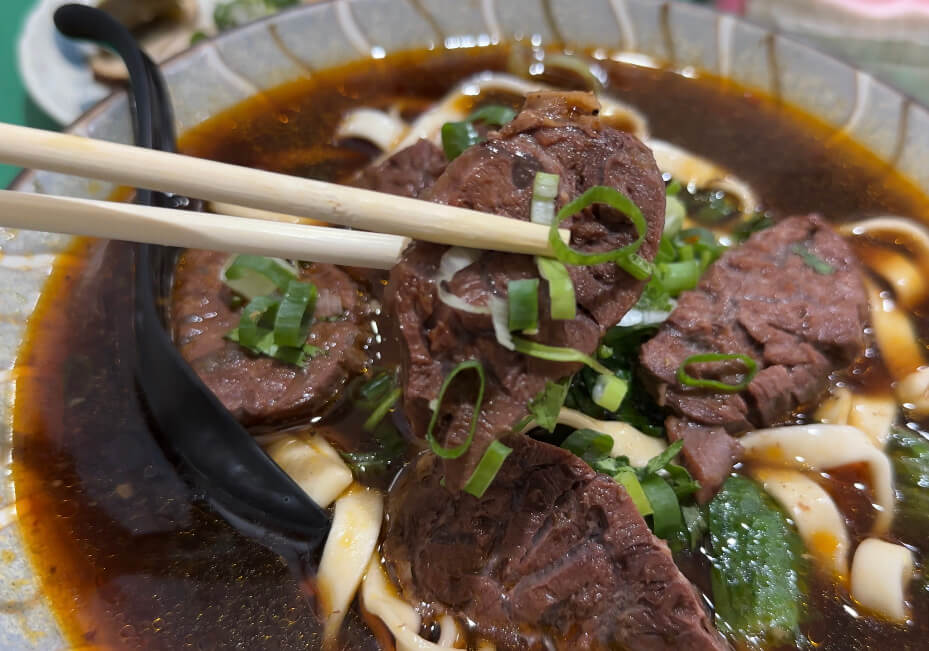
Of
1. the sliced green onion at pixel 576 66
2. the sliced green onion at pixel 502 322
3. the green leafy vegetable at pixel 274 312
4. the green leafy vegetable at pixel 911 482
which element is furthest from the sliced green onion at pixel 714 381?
the sliced green onion at pixel 576 66

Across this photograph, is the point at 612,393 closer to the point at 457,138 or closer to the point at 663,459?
the point at 663,459

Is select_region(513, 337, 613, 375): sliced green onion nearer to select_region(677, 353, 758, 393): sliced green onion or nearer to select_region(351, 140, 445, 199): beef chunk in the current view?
select_region(677, 353, 758, 393): sliced green onion

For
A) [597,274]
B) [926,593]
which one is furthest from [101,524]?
[926,593]

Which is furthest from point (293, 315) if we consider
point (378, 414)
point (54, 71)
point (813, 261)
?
point (54, 71)

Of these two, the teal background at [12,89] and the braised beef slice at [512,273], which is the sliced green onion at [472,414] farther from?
the teal background at [12,89]

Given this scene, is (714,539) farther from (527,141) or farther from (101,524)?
(101,524)
